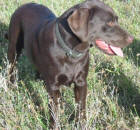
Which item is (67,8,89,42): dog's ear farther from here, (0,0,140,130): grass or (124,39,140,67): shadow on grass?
(124,39,140,67): shadow on grass

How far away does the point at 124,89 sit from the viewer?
12.0 feet

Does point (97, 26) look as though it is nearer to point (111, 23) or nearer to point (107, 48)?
point (111, 23)

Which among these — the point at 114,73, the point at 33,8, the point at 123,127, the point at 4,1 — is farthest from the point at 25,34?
the point at 4,1

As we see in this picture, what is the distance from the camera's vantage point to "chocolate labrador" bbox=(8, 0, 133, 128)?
8.72ft

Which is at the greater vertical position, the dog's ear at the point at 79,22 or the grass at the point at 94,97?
the dog's ear at the point at 79,22

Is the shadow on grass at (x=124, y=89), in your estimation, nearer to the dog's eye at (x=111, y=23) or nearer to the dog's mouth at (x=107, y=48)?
the dog's mouth at (x=107, y=48)

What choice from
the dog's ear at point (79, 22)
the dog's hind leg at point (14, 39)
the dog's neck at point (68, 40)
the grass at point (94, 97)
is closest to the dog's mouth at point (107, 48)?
the dog's neck at point (68, 40)

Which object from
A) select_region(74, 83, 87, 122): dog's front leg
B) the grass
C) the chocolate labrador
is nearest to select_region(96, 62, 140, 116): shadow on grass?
the grass

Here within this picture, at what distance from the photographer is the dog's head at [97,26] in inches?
99.6

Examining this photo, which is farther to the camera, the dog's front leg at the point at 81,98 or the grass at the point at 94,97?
the dog's front leg at the point at 81,98

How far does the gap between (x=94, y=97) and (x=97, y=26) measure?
0.92m

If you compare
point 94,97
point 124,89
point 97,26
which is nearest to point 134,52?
point 124,89

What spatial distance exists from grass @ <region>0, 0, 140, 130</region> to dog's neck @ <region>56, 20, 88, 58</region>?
51 centimetres

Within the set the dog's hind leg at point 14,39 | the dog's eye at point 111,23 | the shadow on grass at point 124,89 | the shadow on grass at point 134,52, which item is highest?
the dog's eye at point 111,23
